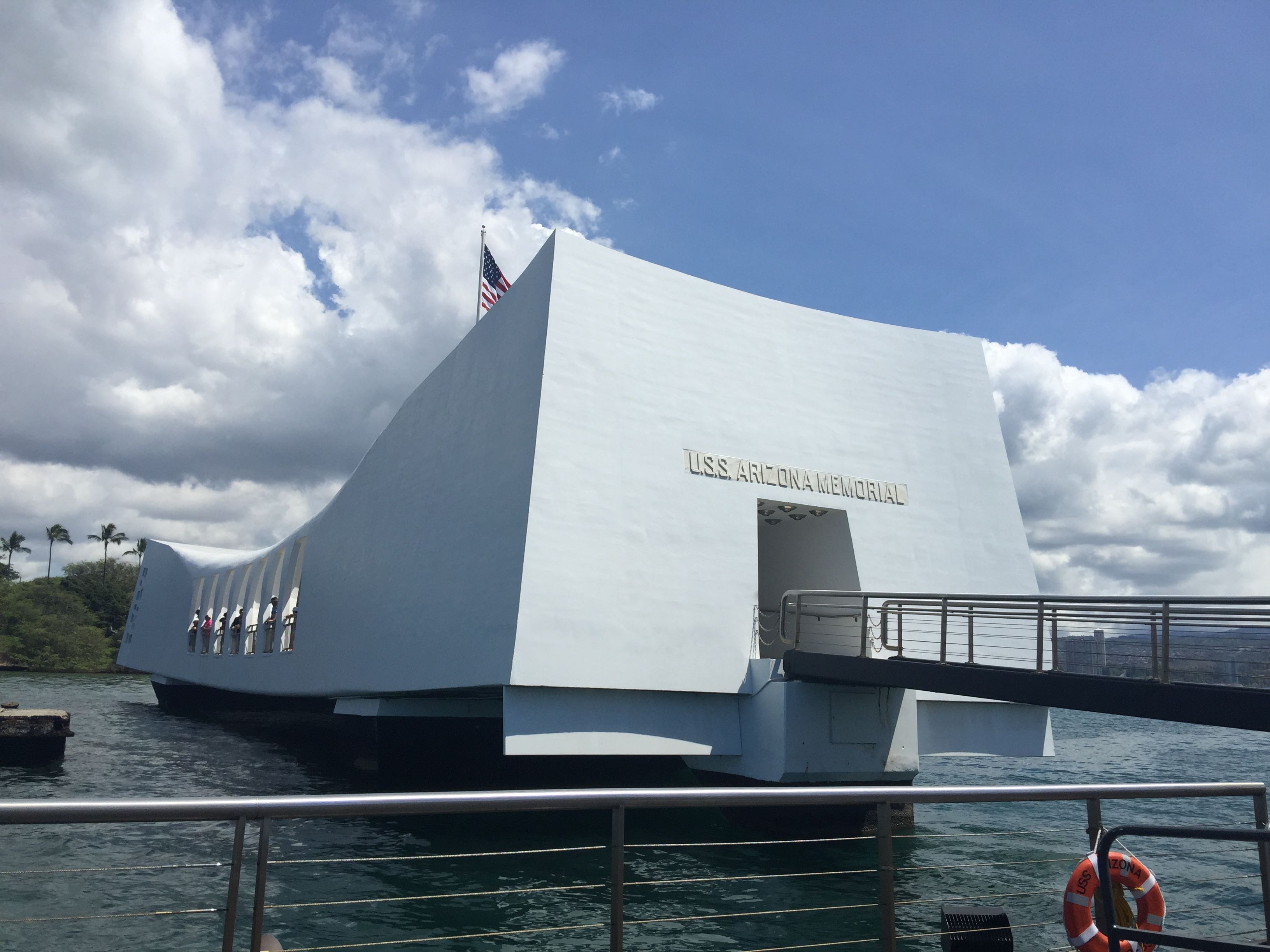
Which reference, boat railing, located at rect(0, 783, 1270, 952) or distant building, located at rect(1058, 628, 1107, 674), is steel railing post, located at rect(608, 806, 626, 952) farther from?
distant building, located at rect(1058, 628, 1107, 674)

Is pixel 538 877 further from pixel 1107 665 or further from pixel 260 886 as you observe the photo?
pixel 260 886

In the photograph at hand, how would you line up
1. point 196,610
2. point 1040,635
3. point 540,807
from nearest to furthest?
point 540,807 < point 1040,635 < point 196,610

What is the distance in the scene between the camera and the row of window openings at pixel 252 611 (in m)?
24.6

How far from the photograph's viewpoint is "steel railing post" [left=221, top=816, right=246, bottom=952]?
8.54 ft

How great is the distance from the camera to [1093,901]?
3658 mm

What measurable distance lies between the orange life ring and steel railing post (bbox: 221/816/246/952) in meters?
2.89

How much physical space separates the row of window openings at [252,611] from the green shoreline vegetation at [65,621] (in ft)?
68.3

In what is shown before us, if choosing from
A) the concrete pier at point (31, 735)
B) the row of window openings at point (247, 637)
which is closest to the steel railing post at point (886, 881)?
the concrete pier at point (31, 735)

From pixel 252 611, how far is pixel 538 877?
20.2 meters

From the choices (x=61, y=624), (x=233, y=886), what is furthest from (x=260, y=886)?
(x=61, y=624)

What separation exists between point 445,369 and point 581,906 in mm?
10058

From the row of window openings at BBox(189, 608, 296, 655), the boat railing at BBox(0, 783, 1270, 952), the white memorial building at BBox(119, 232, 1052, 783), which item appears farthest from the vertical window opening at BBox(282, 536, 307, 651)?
the boat railing at BBox(0, 783, 1270, 952)

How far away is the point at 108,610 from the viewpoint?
7588 centimetres

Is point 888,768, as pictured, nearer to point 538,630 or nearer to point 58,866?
point 538,630
